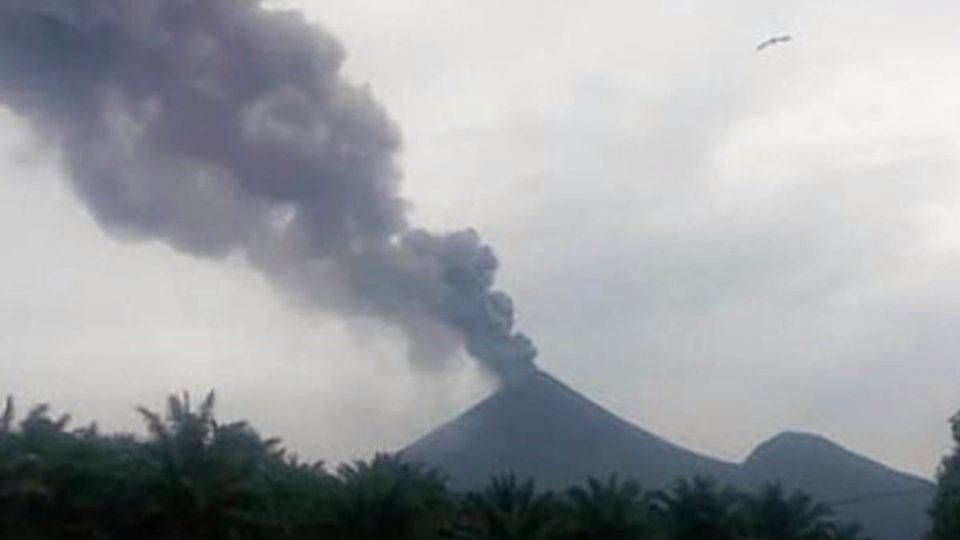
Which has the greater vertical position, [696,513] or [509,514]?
[696,513]

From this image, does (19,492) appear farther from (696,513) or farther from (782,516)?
(782,516)

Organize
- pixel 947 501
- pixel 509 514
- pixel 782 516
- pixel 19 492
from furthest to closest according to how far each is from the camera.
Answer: pixel 947 501, pixel 782 516, pixel 509 514, pixel 19 492

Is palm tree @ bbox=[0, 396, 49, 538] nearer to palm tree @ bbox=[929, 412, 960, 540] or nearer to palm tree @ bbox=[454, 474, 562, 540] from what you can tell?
palm tree @ bbox=[454, 474, 562, 540]

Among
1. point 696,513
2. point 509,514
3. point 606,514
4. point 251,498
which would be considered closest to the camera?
point 251,498

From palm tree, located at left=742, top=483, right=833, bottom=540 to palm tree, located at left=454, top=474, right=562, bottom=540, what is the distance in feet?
25.3

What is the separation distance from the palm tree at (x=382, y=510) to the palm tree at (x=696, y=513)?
9319mm

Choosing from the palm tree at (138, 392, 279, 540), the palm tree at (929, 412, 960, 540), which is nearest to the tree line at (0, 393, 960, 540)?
the palm tree at (138, 392, 279, 540)

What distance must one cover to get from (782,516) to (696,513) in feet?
11.3

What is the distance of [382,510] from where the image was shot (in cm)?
5800

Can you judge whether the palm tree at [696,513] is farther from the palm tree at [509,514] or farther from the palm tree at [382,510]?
the palm tree at [382,510]

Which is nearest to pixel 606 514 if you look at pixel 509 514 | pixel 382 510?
pixel 509 514

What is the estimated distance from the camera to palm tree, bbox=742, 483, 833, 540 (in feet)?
222

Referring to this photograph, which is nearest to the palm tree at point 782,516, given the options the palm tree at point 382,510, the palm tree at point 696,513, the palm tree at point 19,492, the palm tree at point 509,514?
the palm tree at point 696,513

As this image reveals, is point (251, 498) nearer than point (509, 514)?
Yes
